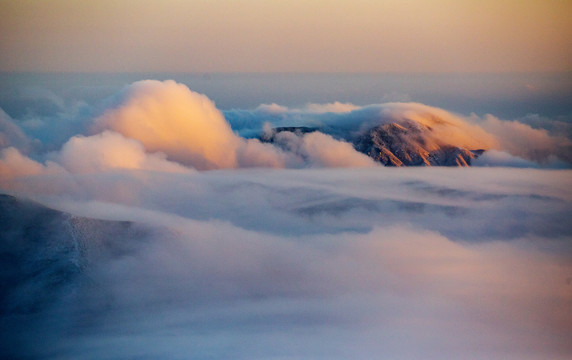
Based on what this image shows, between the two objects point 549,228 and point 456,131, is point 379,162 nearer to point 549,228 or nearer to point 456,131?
point 456,131

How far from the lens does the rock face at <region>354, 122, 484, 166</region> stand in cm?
570

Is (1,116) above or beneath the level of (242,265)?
above

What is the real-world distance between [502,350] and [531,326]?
50 cm

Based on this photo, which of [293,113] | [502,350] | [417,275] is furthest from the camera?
[293,113]

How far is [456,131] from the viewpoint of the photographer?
18.7ft

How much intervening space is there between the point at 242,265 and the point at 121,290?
4.78 ft

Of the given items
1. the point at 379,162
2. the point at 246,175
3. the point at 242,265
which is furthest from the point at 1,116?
the point at 379,162

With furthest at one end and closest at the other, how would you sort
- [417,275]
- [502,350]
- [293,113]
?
[293,113]
[417,275]
[502,350]

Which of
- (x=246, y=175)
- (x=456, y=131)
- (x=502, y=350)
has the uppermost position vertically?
(x=456, y=131)

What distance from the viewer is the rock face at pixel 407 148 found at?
18.7 ft

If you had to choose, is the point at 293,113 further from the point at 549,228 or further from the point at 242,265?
the point at 549,228

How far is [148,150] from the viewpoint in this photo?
5.48m

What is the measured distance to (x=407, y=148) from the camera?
254 inches

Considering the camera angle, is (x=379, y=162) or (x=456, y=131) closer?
(x=456, y=131)
